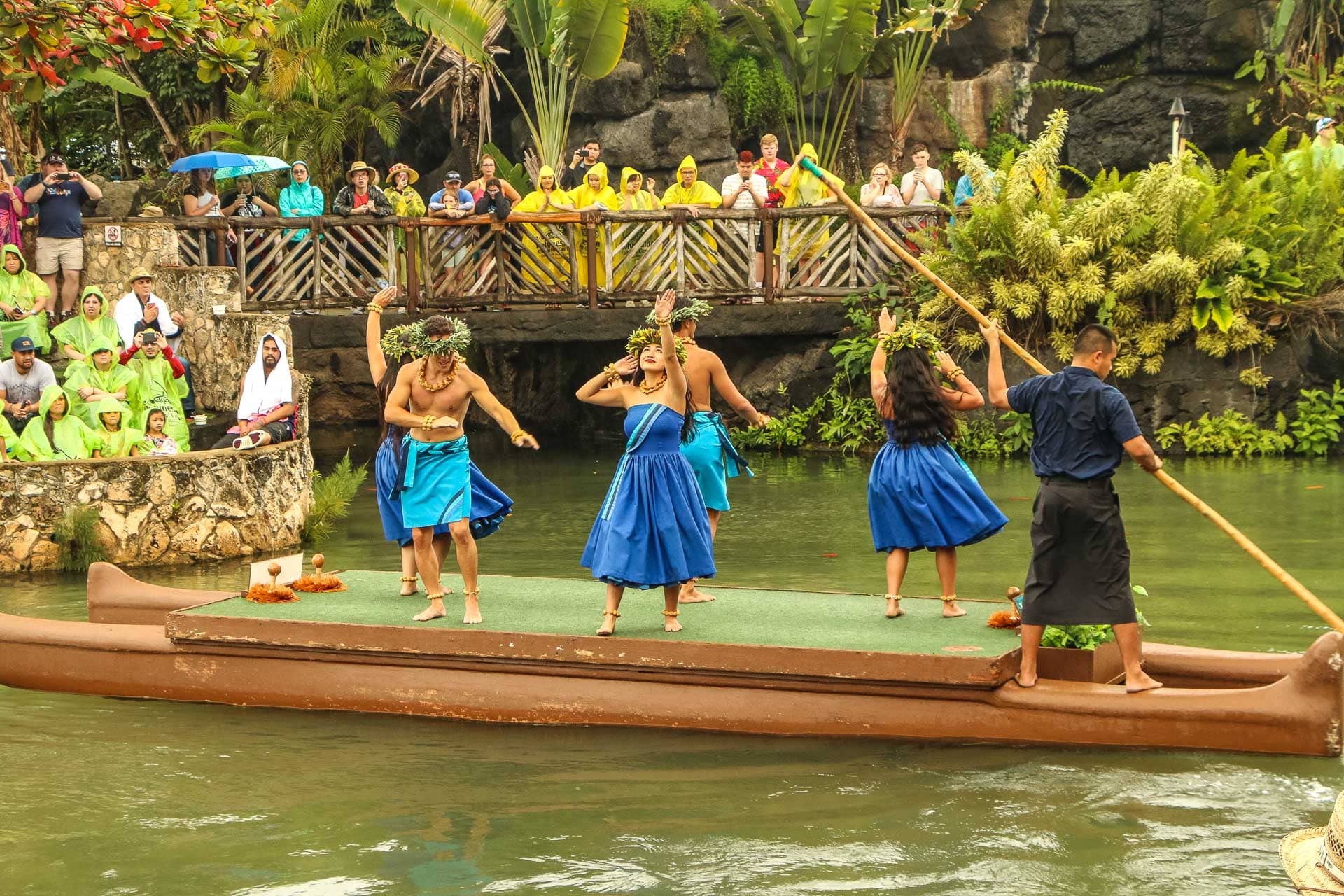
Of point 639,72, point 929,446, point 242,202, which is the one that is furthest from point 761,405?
point 929,446

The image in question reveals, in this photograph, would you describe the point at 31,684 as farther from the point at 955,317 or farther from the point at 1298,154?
the point at 1298,154

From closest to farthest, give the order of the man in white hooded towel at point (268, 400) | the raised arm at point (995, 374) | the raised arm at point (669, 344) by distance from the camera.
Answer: the raised arm at point (995, 374)
the raised arm at point (669, 344)
the man in white hooded towel at point (268, 400)

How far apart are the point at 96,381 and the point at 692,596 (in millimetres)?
6296

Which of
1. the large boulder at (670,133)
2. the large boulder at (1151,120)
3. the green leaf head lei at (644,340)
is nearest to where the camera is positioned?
the green leaf head lei at (644,340)

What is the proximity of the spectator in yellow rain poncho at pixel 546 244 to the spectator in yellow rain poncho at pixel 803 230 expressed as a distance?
2.25 metres

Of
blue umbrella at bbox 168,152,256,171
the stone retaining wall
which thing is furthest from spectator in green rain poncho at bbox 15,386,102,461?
blue umbrella at bbox 168,152,256,171

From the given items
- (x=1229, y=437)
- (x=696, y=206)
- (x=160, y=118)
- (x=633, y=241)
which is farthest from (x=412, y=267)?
(x=160, y=118)

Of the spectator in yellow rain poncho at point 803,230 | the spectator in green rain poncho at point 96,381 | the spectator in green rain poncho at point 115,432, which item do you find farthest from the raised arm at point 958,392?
the spectator in yellow rain poncho at point 803,230

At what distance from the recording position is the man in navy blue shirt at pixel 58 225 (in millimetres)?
14719

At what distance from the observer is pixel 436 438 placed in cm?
791

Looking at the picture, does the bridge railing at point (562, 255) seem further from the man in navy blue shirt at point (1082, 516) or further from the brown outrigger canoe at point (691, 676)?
the man in navy blue shirt at point (1082, 516)

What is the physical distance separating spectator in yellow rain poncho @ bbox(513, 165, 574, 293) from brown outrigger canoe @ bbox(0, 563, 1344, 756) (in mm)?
8621

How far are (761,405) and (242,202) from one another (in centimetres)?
595

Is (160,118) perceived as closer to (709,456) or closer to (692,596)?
(709,456)
